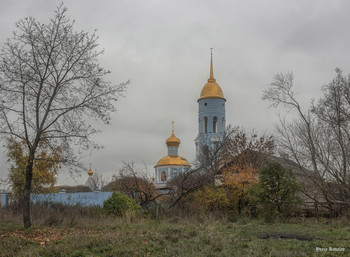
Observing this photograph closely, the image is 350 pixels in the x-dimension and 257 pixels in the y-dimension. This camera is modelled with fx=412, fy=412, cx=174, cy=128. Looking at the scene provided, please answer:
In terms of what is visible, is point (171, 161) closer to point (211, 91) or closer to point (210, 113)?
point (210, 113)

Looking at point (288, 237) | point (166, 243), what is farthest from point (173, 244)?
point (288, 237)

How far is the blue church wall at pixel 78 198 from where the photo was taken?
22.3m

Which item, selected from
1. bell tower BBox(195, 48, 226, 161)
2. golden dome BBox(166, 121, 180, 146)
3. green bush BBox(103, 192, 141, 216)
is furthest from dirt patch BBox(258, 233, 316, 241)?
golden dome BBox(166, 121, 180, 146)

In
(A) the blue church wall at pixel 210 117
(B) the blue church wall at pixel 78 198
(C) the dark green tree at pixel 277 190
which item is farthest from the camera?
(A) the blue church wall at pixel 210 117

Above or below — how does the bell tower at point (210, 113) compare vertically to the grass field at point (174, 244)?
above

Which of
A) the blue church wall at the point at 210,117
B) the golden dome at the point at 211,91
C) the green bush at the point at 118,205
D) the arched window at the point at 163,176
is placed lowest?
the green bush at the point at 118,205

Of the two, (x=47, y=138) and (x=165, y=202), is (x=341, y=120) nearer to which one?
(x=165, y=202)

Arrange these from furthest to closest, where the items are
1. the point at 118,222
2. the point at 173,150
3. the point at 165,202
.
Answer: the point at 173,150
the point at 165,202
the point at 118,222

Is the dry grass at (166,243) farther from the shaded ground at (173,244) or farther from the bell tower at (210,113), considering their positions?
the bell tower at (210,113)

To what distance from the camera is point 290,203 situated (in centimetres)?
1831

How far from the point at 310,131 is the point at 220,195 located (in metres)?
5.53

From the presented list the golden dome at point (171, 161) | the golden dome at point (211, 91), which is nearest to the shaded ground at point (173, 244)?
the golden dome at point (211, 91)

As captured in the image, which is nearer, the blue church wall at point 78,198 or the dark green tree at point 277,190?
the dark green tree at point 277,190

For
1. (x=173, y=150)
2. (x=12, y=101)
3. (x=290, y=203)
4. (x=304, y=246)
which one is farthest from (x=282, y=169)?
(x=173, y=150)
